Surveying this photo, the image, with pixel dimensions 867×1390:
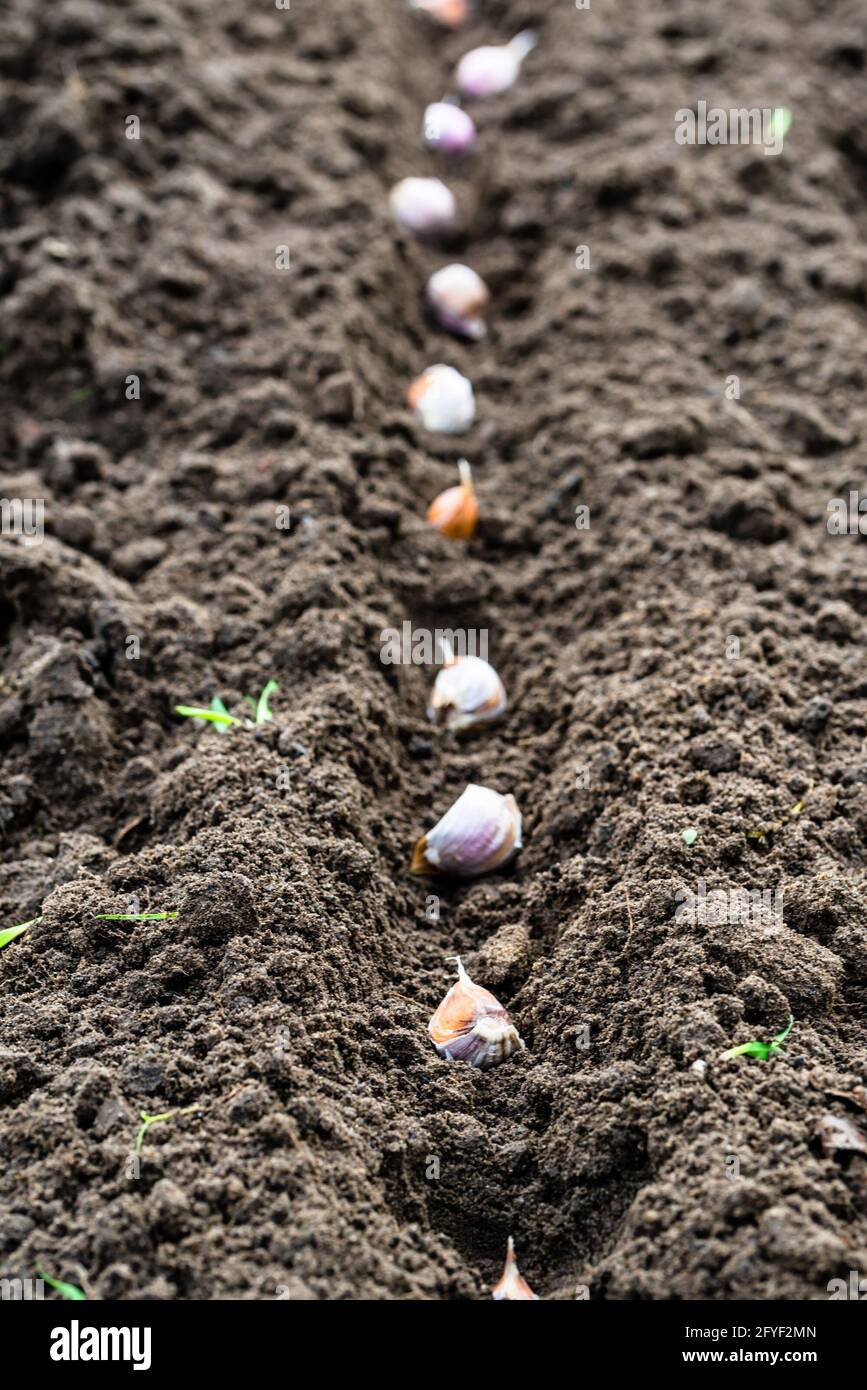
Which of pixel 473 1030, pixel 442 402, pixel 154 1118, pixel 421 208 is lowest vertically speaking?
pixel 154 1118

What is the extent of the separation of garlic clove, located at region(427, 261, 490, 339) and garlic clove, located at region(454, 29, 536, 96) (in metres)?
1.16

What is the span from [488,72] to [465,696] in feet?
9.14

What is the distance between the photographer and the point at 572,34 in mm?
4773

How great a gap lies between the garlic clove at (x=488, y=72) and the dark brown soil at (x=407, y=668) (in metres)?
0.08

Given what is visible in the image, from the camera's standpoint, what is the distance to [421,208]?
13.3 ft

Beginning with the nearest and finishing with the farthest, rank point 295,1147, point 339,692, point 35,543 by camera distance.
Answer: point 295,1147 < point 339,692 < point 35,543

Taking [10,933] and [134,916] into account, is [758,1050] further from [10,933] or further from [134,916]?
[10,933]

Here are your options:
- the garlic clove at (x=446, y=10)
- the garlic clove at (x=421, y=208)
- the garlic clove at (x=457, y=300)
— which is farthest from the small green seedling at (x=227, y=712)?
the garlic clove at (x=446, y=10)

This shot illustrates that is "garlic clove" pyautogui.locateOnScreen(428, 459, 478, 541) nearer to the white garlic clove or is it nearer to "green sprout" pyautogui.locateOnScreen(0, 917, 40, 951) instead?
the white garlic clove

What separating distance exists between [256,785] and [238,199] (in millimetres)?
2228

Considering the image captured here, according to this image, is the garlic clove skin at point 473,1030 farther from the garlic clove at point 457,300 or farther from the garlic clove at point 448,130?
the garlic clove at point 448,130

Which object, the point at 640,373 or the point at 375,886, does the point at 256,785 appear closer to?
the point at 375,886

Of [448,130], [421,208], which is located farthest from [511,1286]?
[448,130]
